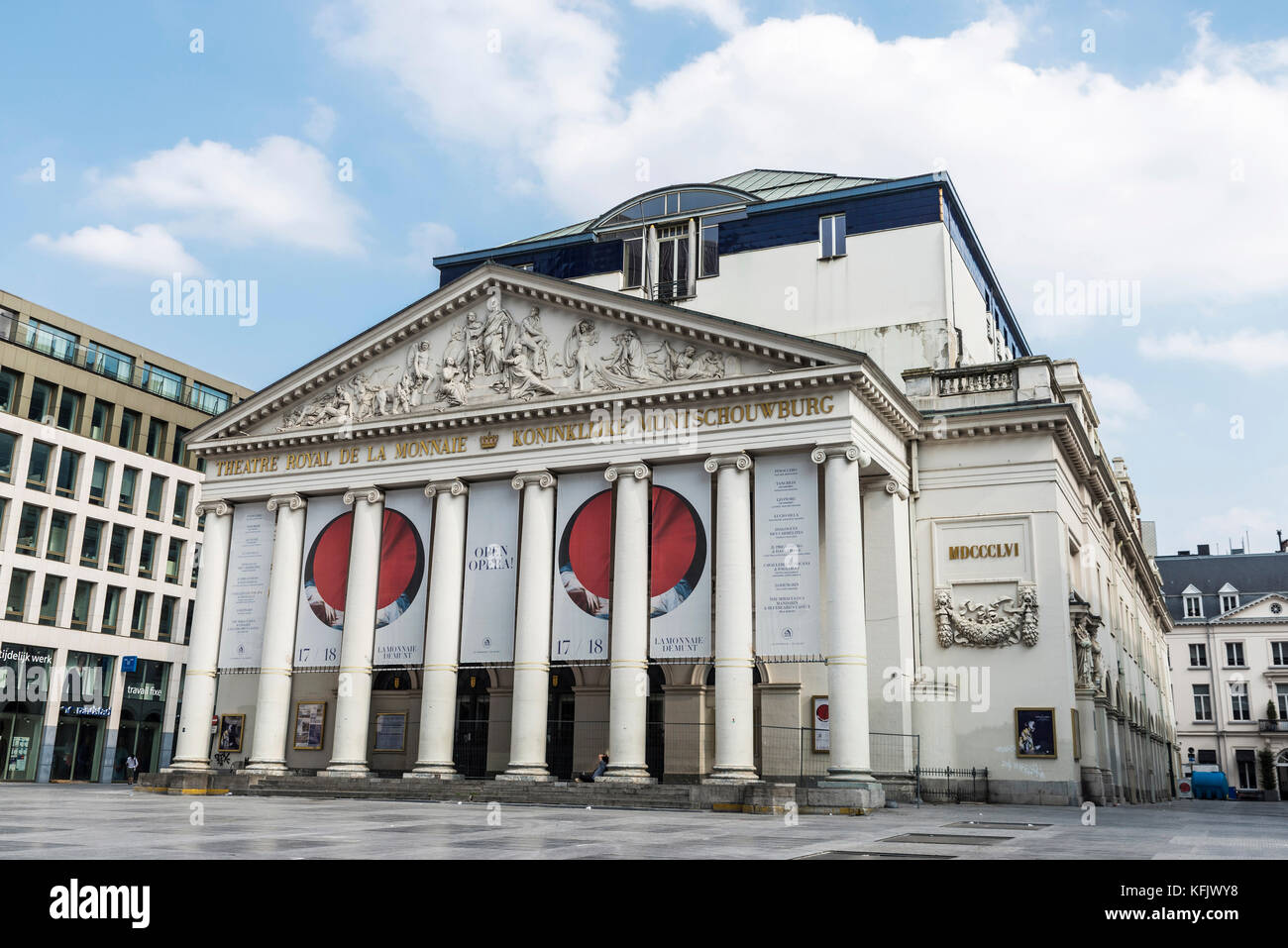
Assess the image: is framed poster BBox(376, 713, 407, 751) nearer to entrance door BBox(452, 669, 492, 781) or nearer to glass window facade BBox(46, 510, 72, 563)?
entrance door BBox(452, 669, 492, 781)

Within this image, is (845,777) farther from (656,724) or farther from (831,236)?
(831,236)

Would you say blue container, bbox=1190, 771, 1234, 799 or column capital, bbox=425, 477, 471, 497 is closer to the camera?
column capital, bbox=425, 477, 471, 497

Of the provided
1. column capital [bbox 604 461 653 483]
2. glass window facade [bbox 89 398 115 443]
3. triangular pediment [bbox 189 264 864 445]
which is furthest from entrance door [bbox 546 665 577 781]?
glass window facade [bbox 89 398 115 443]

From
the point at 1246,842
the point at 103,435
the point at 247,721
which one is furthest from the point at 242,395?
the point at 1246,842

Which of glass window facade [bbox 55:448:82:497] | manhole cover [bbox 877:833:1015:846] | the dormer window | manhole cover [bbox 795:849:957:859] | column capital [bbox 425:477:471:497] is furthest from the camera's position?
the dormer window

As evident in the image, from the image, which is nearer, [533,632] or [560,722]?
[533,632]

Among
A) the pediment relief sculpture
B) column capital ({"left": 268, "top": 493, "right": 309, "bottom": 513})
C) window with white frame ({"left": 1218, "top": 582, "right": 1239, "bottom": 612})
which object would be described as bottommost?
column capital ({"left": 268, "top": 493, "right": 309, "bottom": 513})

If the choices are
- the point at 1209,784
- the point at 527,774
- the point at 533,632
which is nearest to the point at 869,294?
the point at 533,632

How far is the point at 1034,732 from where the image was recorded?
34375 mm

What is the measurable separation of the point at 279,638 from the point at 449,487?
7874 mm

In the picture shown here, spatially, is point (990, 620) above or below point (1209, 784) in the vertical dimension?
above

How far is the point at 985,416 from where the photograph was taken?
119 feet

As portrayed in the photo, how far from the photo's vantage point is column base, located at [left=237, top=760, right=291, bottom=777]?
36.8 metres
